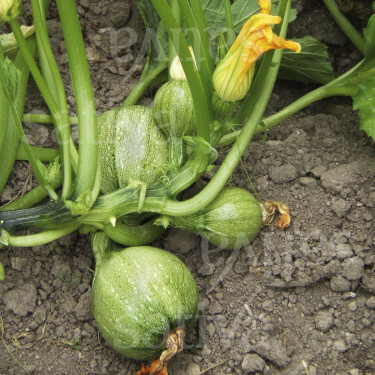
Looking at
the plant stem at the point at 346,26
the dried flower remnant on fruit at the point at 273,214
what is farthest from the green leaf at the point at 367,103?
the dried flower remnant on fruit at the point at 273,214

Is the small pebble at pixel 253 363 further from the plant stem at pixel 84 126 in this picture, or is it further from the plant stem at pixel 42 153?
the plant stem at pixel 42 153

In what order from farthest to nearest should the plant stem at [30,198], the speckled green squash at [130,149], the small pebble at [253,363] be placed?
the plant stem at [30,198], the speckled green squash at [130,149], the small pebble at [253,363]

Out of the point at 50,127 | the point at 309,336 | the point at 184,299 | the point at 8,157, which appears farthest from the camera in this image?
the point at 50,127

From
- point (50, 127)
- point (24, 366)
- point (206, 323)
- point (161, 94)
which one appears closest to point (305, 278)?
point (206, 323)

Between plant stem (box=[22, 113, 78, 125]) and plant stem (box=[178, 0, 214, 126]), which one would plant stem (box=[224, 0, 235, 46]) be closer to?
plant stem (box=[178, 0, 214, 126])

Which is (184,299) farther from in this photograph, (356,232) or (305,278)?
(356,232)

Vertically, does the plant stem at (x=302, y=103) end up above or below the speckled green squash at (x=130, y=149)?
below
